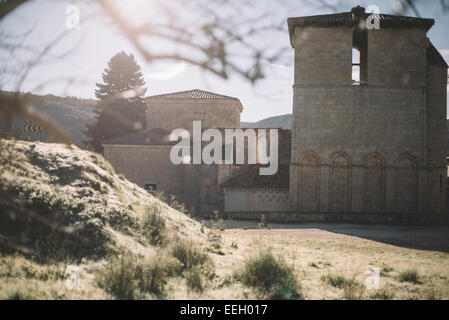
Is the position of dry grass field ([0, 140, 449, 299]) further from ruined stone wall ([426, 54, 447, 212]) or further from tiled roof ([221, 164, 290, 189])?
ruined stone wall ([426, 54, 447, 212])

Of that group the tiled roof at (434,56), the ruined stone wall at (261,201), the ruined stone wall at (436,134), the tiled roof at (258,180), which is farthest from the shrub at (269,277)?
the tiled roof at (434,56)

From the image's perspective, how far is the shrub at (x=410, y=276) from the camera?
22.9ft

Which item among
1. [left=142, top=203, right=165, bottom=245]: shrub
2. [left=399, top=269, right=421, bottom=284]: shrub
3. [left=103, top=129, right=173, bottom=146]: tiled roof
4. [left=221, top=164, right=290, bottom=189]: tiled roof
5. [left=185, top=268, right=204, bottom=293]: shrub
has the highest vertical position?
[left=103, top=129, right=173, bottom=146]: tiled roof

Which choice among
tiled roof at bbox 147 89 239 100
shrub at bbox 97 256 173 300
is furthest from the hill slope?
tiled roof at bbox 147 89 239 100

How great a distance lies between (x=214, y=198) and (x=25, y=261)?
1797 centimetres

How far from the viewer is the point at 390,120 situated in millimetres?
21469

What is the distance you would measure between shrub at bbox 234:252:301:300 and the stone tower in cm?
1517

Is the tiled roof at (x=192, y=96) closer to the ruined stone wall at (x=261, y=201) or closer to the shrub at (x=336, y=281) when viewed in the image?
the ruined stone wall at (x=261, y=201)

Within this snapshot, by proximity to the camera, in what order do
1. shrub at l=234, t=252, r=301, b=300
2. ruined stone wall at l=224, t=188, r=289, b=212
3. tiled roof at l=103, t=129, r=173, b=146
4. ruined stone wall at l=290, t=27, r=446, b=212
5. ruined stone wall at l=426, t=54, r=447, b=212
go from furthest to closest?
tiled roof at l=103, t=129, r=173, b=146 < ruined stone wall at l=224, t=188, r=289, b=212 < ruined stone wall at l=290, t=27, r=446, b=212 < ruined stone wall at l=426, t=54, r=447, b=212 < shrub at l=234, t=252, r=301, b=300

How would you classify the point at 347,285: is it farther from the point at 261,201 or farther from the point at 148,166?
the point at 148,166

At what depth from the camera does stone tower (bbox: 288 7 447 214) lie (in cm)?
2130

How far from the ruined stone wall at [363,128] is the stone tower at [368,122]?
58 mm

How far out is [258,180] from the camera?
22.4 m

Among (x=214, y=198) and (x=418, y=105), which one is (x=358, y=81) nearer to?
(x=418, y=105)
